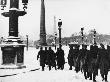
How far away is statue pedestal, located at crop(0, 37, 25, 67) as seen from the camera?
64.3ft

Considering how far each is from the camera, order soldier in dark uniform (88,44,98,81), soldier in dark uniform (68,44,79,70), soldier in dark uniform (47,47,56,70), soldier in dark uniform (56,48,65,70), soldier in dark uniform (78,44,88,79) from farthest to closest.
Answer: soldier in dark uniform (56,48,65,70)
soldier in dark uniform (47,47,56,70)
soldier in dark uniform (68,44,79,70)
soldier in dark uniform (78,44,88,79)
soldier in dark uniform (88,44,98,81)

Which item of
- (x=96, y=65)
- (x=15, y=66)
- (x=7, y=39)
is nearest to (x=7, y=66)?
(x=15, y=66)

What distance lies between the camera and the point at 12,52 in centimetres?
1975

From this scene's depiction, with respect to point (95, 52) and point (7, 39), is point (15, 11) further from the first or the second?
point (95, 52)

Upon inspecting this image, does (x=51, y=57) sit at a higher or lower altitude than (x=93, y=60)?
lower

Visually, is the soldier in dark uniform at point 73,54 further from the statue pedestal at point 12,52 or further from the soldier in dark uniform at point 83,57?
the statue pedestal at point 12,52

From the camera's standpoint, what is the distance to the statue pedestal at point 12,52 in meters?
19.6

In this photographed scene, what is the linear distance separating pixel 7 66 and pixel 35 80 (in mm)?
6636

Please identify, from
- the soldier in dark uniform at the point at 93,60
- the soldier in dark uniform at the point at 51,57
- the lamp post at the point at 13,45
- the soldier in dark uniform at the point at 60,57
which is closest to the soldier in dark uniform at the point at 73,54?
the soldier in dark uniform at the point at 60,57

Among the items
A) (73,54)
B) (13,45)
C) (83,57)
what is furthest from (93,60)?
(13,45)

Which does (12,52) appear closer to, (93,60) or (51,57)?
(51,57)

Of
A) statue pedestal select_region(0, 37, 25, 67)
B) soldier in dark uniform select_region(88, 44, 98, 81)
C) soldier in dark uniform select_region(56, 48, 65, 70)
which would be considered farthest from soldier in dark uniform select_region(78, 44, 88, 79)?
statue pedestal select_region(0, 37, 25, 67)

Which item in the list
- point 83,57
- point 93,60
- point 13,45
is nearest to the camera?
point 93,60

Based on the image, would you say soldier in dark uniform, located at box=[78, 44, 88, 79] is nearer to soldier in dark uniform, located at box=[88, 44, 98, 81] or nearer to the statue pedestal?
soldier in dark uniform, located at box=[88, 44, 98, 81]
